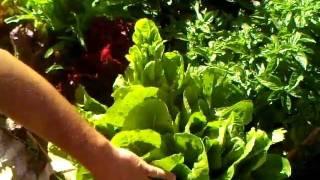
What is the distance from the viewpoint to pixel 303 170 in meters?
2.66

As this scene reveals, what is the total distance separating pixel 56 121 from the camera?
1.77 metres

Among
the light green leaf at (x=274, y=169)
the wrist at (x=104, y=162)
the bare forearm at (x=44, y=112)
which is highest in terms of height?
the bare forearm at (x=44, y=112)

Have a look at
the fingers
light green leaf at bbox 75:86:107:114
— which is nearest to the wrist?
the fingers

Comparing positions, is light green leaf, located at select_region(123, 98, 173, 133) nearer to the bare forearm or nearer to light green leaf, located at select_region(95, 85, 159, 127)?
light green leaf, located at select_region(95, 85, 159, 127)

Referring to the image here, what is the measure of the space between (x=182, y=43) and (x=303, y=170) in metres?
0.68

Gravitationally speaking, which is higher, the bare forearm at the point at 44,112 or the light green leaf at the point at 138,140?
the bare forearm at the point at 44,112

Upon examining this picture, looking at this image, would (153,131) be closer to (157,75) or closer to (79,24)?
(157,75)

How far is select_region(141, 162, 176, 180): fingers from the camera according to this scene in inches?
76.8

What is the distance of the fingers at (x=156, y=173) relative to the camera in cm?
195

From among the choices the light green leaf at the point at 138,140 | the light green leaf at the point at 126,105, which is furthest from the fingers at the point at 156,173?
the light green leaf at the point at 126,105

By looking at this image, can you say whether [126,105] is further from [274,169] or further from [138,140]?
[274,169]

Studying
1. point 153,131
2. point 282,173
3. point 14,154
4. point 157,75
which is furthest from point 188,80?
point 14,154

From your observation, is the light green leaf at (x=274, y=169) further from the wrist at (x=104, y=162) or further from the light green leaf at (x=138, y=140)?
the wrist at (x=104, y=162)

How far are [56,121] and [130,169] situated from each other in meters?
0.26
